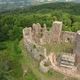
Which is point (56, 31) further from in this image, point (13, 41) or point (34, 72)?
point (13, 41)

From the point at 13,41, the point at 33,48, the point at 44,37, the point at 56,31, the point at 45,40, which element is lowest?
the point at 13,41

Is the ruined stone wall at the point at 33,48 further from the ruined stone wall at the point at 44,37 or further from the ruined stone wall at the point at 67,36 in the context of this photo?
the ruined stone wall at the point at 67,36

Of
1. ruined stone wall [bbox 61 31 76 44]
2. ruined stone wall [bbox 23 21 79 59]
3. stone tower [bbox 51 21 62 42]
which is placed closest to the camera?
ruined stone wall [bbox 23 21 79 59]

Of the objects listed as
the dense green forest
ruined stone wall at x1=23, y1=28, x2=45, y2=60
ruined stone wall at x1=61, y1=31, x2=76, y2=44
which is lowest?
the dense green forest

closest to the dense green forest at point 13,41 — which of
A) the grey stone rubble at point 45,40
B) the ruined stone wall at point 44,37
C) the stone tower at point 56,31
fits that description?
the grey stone rubble at point 45,40

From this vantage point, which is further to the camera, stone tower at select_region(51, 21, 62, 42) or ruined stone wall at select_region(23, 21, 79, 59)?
stone tower at select_region(51, 21, 62, 42)

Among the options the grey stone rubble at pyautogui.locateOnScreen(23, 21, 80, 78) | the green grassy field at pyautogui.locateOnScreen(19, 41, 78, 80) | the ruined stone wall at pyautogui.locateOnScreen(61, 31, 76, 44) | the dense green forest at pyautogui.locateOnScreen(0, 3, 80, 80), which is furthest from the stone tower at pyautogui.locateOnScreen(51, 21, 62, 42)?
the dense green forest at pyautogui.locateOnScreen(0, 3, 80, 80)

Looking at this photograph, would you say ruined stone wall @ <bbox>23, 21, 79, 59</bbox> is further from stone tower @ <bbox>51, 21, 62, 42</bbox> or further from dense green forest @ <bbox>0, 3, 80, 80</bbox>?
dense green forest @ <bbox>0, 3, 80, 80</bbox>

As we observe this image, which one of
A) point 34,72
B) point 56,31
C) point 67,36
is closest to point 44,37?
point 56,31

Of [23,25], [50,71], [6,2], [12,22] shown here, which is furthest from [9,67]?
[6,2]

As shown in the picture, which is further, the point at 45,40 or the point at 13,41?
the point at 13,41

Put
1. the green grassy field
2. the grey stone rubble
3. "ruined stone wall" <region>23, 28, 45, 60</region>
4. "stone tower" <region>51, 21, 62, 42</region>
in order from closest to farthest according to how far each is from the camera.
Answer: the green grassy field → the grey stone rubble → "ruined stone wall" <region>23, 28, 45, 60</region> → "stone tower" <region>51, 21, 62, 42</region>

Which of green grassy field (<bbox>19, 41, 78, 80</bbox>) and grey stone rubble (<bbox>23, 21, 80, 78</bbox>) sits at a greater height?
grey stone rubble (<bbox>23, 21, 80, 78</bbox>)

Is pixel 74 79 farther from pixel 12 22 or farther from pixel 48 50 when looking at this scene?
pixel 12 22
